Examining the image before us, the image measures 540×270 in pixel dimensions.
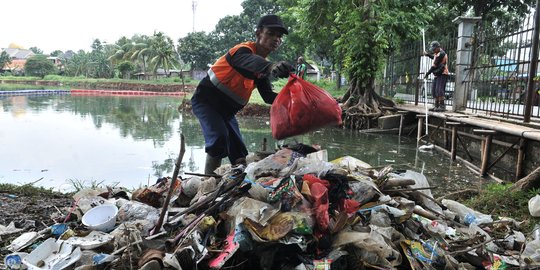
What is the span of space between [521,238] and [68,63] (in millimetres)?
54562

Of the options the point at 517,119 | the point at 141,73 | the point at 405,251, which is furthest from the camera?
the point at 141,73

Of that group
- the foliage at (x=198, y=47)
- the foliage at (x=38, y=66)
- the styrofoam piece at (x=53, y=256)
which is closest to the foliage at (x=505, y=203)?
the styrofoam piece at (x=53, y=256)

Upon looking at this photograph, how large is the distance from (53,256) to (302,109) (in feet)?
4.93

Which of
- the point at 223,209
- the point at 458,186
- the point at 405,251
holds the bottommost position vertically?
the point at 458,186

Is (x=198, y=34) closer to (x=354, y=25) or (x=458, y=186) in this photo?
(x=354, y=25)

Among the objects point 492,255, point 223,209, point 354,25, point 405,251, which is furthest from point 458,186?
point 354,25

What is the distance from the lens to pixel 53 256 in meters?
1.96

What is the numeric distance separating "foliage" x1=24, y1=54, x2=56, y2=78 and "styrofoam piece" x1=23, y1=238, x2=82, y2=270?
49.5 m

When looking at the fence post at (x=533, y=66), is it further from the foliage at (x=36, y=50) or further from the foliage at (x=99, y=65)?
the foliage at (x=36, y=50)

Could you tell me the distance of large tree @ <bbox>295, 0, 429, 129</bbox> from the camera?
10703 mm

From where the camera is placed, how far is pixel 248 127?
11.7m

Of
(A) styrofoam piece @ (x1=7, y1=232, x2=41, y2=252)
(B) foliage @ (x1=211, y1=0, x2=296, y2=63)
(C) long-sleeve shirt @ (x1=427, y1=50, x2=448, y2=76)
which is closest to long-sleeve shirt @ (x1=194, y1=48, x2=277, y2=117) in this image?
(A) styrofoam piece @ (x1=7, y1=232, x2=41, y2=252)

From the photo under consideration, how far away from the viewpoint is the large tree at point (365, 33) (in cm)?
1070

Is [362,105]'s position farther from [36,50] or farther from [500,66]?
[36,50]
